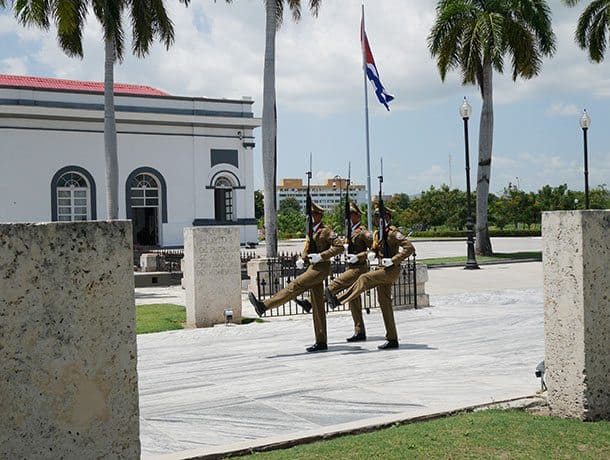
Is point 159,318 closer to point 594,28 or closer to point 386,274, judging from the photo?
point 386,274

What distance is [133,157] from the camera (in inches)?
1451

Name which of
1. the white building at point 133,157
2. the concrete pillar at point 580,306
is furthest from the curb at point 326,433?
the white building at point 133,157

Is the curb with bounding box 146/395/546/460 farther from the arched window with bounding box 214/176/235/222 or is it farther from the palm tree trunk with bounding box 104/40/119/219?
the arched window with bounding box 214/176/235/222

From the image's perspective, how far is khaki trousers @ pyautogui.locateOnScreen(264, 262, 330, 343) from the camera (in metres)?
9.60

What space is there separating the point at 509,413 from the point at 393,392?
1.41 meters

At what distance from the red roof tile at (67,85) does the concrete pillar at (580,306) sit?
1284 inches

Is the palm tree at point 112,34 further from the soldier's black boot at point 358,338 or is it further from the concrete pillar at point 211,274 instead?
the soldier's black boot at point 358,338

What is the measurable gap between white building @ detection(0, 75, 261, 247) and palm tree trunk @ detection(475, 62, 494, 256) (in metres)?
13.5

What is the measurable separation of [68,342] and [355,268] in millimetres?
6628

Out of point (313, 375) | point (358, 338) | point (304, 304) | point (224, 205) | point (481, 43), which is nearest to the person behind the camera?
point (313, 375)

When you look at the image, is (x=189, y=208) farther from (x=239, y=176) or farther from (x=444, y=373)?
(x=444, y=373)

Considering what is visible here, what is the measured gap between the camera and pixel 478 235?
101 feet

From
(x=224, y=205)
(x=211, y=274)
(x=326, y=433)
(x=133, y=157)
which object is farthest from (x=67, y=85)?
(x=326, y=433)

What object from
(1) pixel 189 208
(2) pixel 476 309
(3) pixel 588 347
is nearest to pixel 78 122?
(1) pixel 189 208
